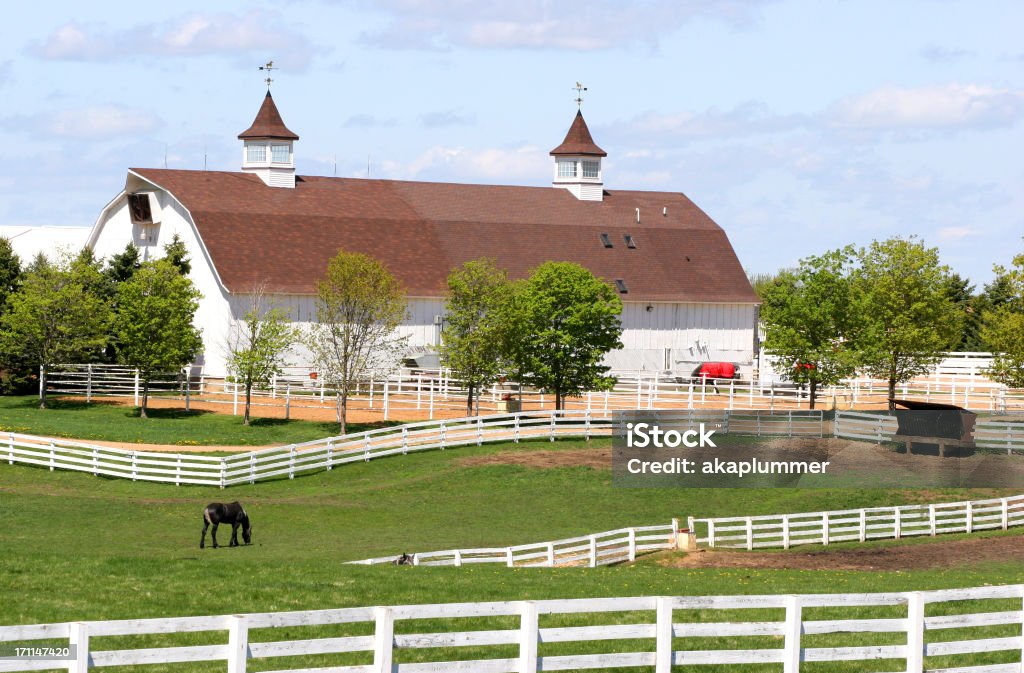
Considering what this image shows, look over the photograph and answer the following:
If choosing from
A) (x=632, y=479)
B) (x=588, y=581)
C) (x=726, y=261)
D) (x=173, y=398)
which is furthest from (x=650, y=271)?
(x=588, y=581)

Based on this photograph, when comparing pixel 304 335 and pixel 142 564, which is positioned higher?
pixel 304 335

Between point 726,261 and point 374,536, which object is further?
point 726,261

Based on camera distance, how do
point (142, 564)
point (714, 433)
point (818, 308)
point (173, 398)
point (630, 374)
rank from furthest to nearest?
point (630, 374) → point (173, 398) → point (818, 308) → point (714, 433) → point (142, 564)

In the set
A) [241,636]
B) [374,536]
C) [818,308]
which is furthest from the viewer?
[818,308]

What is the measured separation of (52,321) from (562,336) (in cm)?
2098

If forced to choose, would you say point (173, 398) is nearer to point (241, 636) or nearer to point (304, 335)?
point (304, 335)

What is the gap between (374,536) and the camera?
3312 cm

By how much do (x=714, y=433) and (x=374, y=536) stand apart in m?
17.5

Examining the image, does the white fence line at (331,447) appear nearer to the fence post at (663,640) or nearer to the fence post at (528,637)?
the fence post at (663,640)

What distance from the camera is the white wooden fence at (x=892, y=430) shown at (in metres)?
44.4

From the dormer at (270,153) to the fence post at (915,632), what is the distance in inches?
2468

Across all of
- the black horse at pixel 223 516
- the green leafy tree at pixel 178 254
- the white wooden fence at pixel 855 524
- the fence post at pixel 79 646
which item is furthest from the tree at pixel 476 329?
the fence post at pixel 79 646

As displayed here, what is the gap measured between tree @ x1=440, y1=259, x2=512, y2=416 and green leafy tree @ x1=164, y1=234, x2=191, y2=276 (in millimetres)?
17514

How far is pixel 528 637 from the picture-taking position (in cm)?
1254
